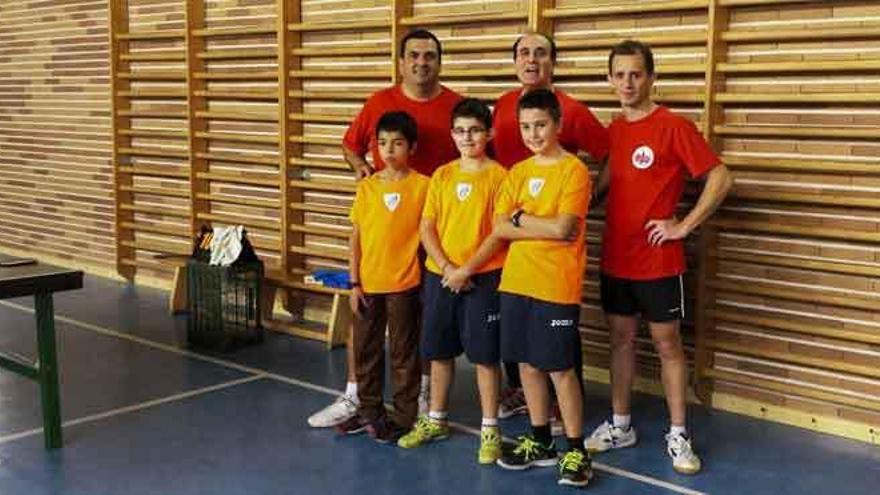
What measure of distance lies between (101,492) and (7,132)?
21.9 ft

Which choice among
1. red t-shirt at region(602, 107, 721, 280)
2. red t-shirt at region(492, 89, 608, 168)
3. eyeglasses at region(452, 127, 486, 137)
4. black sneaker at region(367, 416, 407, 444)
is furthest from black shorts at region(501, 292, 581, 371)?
A: red t-shirt at region(492, 89, 608, 168)

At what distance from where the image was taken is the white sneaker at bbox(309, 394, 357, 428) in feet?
15.2

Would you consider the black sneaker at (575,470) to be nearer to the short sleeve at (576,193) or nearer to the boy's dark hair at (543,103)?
the short sleeve at (576,193)

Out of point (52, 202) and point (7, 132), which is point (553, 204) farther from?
point (7, 132)

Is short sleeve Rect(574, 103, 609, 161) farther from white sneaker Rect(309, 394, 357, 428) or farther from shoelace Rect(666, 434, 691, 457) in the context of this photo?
white sneaker Rect(309, 394, 357, 428)

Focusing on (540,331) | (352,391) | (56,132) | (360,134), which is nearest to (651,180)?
(540,331)

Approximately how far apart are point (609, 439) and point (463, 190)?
1.30 metres

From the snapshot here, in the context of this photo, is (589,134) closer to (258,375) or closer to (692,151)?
(692,151)

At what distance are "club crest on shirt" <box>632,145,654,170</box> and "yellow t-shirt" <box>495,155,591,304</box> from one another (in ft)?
1.18

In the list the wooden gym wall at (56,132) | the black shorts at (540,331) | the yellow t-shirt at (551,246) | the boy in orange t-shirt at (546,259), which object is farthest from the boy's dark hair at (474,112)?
the wooden gym wall at (56,132)

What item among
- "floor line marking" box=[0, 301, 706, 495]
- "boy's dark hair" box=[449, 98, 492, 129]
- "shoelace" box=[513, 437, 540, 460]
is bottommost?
"floor line marking" box=[0, 301, 706, 495]

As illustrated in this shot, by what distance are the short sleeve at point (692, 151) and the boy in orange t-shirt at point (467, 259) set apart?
734 millimetres

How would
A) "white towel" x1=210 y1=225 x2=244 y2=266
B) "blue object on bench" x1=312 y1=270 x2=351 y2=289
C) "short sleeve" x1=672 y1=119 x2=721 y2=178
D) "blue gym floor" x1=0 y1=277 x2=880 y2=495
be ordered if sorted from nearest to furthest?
1. "blue gym floor" x1=0 y1=277 x2=880 y2=495
2. "short sleeve" x1=672 y1=119 x2=721 y2=178
3. "blue object on bench" x1=312 y1=270 x2=351 y2=289
4. "white towel" x1=210 y1=225 x2=244 y2=266

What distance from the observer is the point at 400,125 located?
4.27 m
